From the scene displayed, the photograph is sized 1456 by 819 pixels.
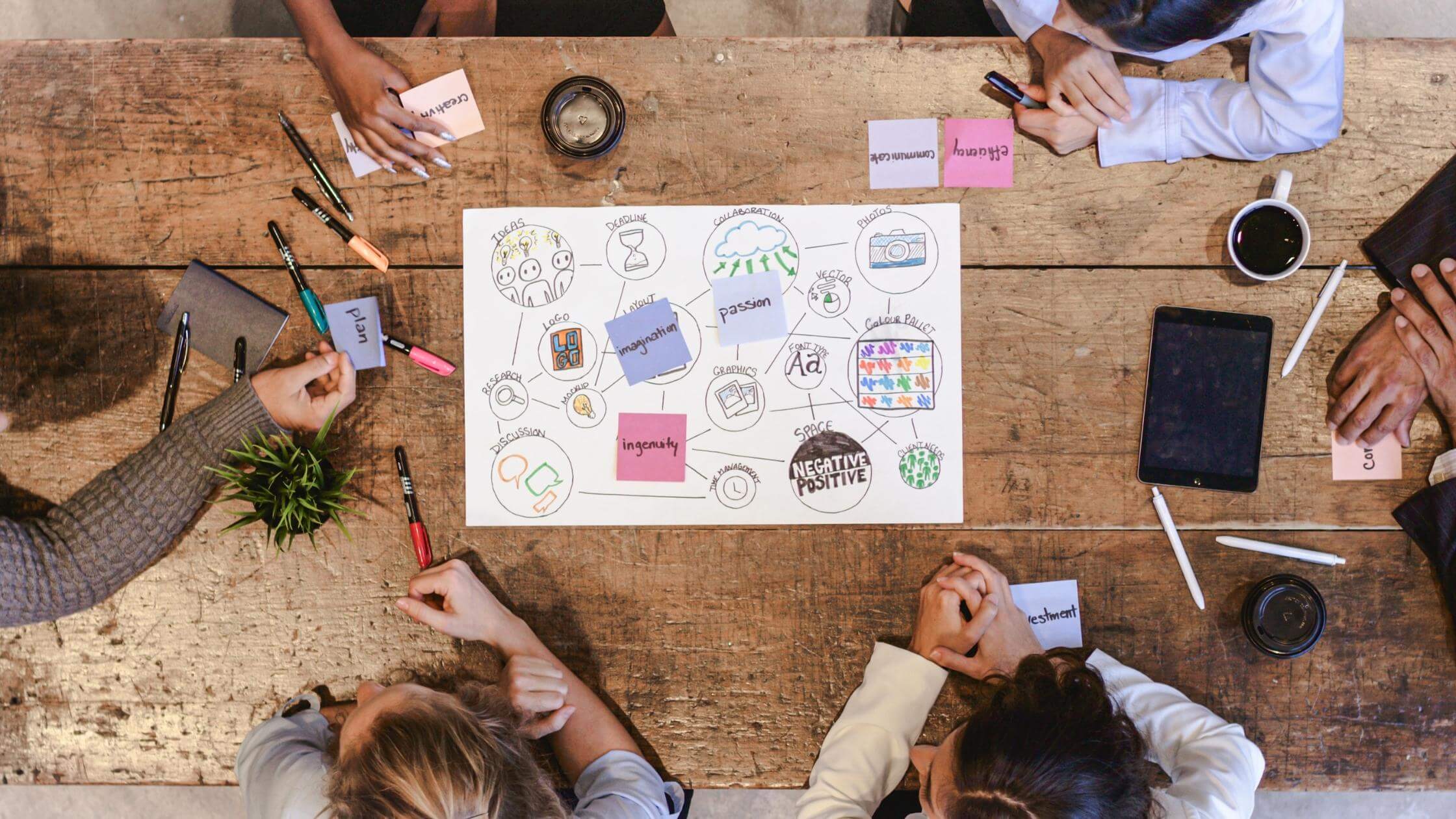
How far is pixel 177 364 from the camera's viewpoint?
127cm

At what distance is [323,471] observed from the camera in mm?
1234

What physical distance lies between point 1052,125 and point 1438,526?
0.85 m

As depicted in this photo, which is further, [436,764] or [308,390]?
[308,390]

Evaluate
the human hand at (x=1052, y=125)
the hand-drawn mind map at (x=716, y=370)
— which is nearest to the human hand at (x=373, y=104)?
the hand-drawn mind map at (x=716, y=370)

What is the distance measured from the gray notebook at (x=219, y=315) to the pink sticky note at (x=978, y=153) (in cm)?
110

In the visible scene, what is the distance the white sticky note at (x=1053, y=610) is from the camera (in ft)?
4.18

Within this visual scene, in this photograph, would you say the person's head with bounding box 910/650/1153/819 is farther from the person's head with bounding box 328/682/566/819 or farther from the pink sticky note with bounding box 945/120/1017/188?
the pink sticky note with bounding box 945/120/1017/188

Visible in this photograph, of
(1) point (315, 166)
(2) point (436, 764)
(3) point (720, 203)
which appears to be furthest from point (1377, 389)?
(1) point (315, 166)

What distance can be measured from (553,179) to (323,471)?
0.58 metres

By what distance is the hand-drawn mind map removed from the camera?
128cm

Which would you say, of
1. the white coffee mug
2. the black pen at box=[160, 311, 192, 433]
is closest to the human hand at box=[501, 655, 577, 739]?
the black pen at box=[160, 311, 192, 433]

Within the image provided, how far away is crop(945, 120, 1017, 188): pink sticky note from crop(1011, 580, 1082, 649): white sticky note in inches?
25.4

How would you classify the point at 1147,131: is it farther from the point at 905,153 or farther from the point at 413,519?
the point at 413,519

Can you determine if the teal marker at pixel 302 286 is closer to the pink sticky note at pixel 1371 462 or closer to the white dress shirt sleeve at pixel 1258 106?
the white dress shirt sleeve at pixel 1258 106
